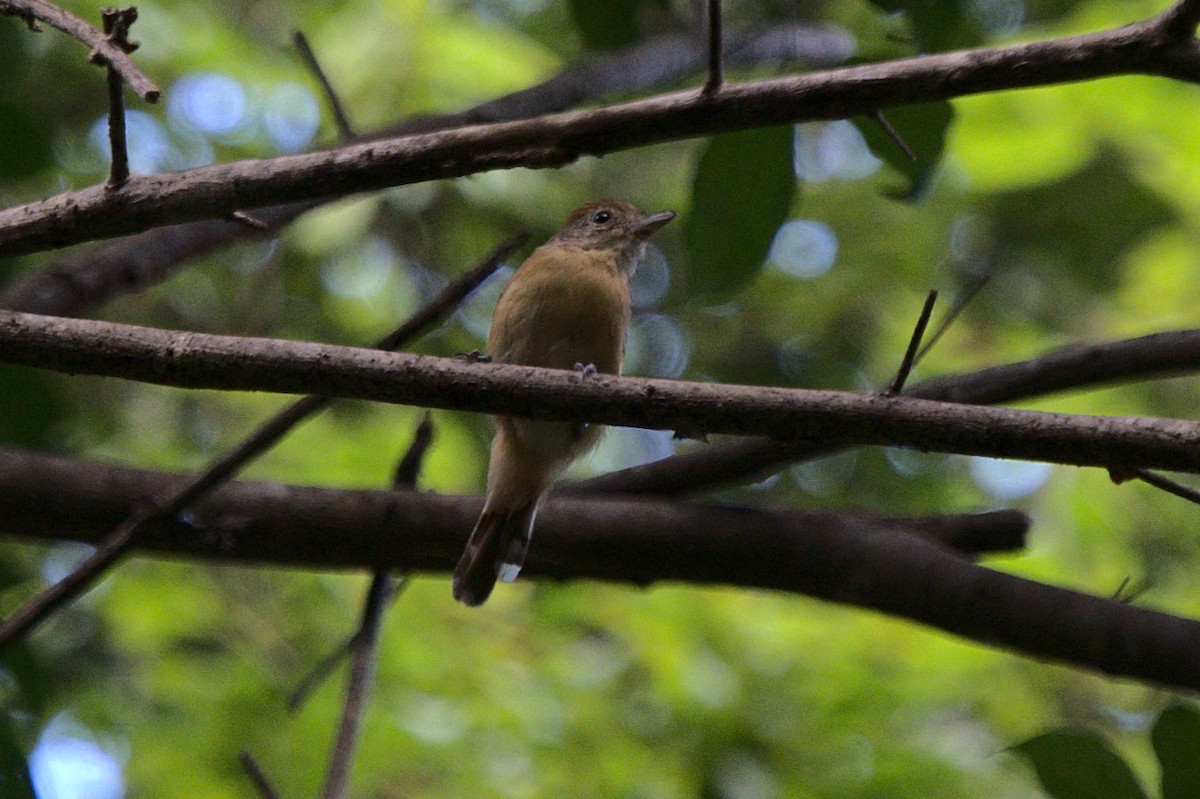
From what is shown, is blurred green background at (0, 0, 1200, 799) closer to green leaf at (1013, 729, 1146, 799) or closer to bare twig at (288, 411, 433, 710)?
bare twig at (288, 411, 433, 710)

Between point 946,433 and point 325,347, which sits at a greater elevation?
point 325,347

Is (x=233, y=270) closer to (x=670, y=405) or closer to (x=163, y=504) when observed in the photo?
(x=163, y=504)


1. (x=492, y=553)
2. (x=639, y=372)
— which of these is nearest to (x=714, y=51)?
(x=492, y=553)

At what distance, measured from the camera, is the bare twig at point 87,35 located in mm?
2133

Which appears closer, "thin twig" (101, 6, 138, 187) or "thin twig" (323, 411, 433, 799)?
"thin twig" (101, 6, 138, 187)

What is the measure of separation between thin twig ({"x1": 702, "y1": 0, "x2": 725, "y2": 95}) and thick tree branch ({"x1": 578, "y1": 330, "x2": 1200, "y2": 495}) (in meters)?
1.33

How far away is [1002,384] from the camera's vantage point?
388 centimetres

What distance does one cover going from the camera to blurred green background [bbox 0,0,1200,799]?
14.3 feet

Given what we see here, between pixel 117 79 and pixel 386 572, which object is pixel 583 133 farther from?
pixel 386 572

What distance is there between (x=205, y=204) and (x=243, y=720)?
2.71 meters

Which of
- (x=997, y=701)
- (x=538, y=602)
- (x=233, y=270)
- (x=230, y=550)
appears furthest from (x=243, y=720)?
(x=233, y=270)

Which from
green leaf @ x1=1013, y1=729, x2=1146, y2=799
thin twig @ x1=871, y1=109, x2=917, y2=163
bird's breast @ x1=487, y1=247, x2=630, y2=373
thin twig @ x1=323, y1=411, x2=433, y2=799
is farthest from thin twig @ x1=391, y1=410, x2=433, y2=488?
green leaf @ x1=1013, y1=729, x2=1146, y2=799

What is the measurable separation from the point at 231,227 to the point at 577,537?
72.6 inches

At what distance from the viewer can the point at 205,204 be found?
8.20 feet
